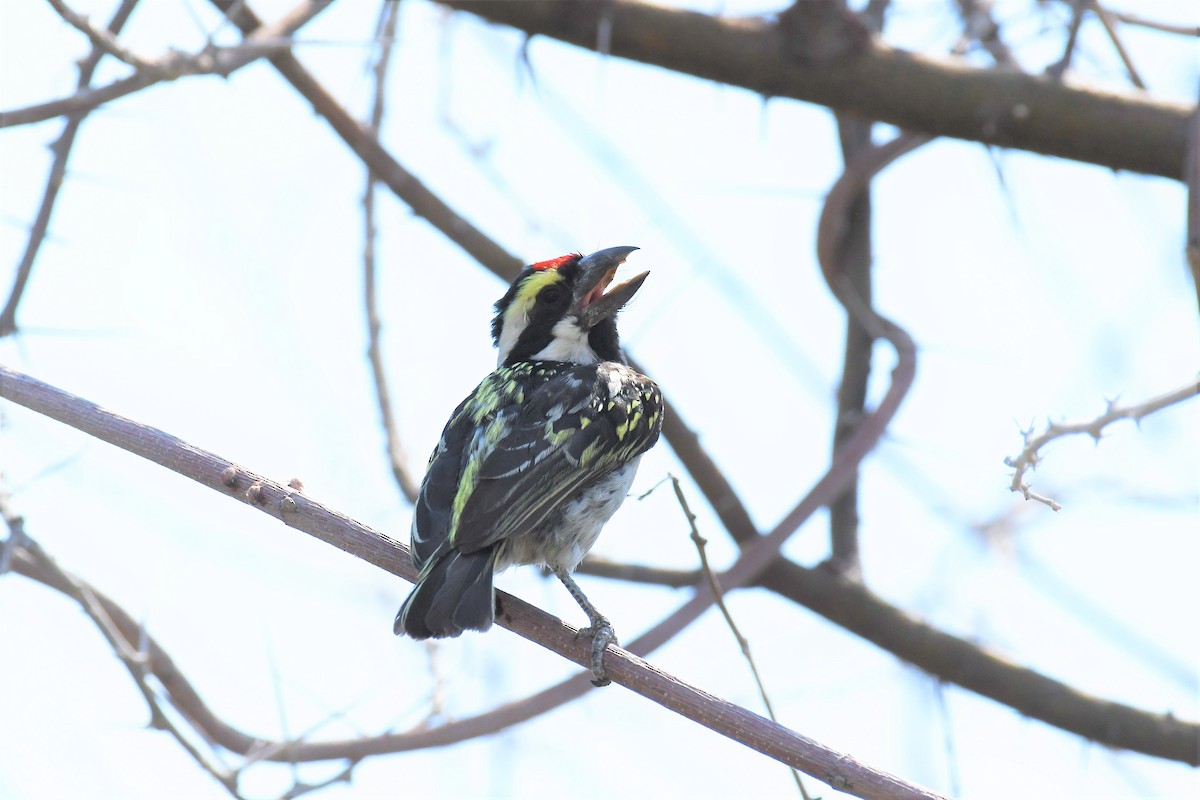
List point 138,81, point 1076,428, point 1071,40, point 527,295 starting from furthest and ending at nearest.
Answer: point 527,295 < point 1071,40 < point 138,81 < point 1076,428

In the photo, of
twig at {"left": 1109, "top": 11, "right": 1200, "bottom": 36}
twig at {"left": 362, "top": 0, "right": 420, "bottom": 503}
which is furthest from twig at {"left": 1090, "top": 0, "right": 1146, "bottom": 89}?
twig at {"left": 362, "top": 0, "right": 420, "bottom": 503}

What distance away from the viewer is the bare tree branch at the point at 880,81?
5527 mm

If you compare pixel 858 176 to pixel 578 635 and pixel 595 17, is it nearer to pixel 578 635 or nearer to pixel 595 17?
pixel 595 17

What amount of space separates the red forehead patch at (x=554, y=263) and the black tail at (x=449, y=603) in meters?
1.81

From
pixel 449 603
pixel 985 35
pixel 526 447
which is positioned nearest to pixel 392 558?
pixel 449 603

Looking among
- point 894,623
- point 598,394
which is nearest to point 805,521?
point 894,623

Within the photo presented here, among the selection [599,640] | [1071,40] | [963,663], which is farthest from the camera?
[963,663]

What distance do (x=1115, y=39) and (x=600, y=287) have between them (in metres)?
2.30

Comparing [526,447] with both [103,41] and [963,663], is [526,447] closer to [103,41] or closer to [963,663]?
[103,41]

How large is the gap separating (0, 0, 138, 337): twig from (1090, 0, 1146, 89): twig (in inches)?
141

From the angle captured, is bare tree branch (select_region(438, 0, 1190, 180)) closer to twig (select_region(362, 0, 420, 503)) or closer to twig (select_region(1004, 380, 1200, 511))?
twig (select_region(362, 0, 420, 503))

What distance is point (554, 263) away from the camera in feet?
18.8

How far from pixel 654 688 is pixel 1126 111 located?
3366 millimetres

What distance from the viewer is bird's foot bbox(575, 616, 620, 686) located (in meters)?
3.86
